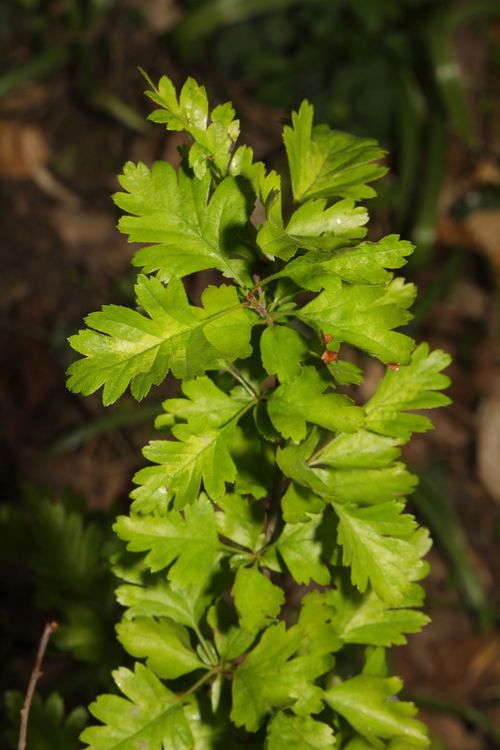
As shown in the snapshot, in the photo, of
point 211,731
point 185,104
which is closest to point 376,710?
point 211,731

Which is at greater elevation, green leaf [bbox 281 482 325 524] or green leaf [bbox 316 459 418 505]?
green leaf [bbox 281 482 325 524]

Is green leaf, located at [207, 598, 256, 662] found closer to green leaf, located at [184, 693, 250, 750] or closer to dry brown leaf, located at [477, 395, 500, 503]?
green leaf, located at [184, 693, 250, 750]

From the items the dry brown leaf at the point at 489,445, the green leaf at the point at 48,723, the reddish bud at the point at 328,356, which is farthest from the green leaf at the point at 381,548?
the dry brown leaf at the point at 489,445

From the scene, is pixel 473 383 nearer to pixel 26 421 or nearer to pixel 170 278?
pixel 26 421

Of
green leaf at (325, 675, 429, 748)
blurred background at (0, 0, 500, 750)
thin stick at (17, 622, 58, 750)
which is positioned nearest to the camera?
thin stick at (17, 622, 58, 750)

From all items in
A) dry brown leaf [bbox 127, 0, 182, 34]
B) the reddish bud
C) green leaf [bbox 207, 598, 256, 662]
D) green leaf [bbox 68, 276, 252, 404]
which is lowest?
green leaf [bbox 207, 598, 256, 662]

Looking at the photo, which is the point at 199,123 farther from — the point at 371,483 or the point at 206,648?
the point at 206,648

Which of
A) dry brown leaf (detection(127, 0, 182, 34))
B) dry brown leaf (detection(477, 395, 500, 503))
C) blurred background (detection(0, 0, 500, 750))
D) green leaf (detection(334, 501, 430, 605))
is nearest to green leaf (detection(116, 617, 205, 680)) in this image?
green leaf (detection(334, 501, 430, 605))
